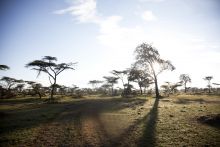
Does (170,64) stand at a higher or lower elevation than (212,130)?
higher

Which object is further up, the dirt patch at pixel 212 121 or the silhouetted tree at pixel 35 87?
the silhouetted tree at pixel 35 87

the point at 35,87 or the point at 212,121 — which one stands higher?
the point at 35,87

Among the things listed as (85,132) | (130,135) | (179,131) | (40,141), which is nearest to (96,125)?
(85,132)

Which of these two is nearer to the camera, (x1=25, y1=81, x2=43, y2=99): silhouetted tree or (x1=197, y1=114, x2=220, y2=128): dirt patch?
(x1=197, y1=114, x2=220, y2=128): dirt patch

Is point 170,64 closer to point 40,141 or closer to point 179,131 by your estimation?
point 179,131

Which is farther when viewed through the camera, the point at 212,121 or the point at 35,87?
the point at 35,87

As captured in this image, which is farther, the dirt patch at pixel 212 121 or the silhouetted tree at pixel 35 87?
the silhouetted tree at pixel 35 87

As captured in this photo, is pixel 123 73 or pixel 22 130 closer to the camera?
pixel 22 130

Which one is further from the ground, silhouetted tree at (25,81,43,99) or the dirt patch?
silhouetted tree at (25,81,43,99)

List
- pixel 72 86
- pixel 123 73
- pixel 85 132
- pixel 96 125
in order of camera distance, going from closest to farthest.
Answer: pixel 85 132, pixel 96 125, pixel 123 73, pixel 72 86

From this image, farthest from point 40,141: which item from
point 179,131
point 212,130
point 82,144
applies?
point 212,130

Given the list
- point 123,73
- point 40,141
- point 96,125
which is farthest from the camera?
point 123,73

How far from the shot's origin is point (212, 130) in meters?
14.6

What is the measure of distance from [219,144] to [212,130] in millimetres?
3099
